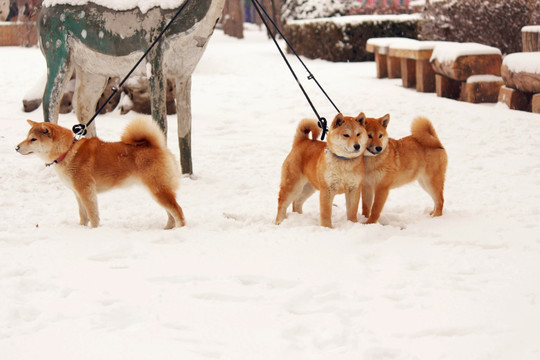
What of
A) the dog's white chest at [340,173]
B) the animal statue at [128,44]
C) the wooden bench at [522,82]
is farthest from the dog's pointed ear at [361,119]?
the wooden bench at [522,82]

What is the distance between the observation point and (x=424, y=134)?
16.2 ft

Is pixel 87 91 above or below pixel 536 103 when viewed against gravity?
above

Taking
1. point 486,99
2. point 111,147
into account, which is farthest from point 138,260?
point 486,99

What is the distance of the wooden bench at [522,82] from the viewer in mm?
8750

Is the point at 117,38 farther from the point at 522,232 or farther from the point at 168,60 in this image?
the point at 522,232

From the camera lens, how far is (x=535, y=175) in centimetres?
627

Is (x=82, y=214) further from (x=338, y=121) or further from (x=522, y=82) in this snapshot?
(x=522, y=82)

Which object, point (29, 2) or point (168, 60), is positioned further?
point (29, 2)

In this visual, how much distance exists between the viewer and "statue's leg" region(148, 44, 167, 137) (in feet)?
19.5

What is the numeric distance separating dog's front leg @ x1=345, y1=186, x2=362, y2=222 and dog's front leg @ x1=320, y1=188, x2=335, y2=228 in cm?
13

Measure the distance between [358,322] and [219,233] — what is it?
163 cm

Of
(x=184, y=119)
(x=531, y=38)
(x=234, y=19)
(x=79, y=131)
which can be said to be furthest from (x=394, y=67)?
(x=234, y=19)

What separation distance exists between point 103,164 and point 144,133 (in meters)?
0.38

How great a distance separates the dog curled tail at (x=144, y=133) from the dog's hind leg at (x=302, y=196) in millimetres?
1194
